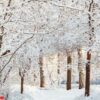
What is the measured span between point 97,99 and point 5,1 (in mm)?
16970

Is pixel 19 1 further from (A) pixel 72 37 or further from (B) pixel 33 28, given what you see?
(A) pixel 72 37

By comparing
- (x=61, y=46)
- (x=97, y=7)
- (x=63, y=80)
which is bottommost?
(x=63, y=80)

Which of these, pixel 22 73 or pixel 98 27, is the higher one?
pixel 98 27

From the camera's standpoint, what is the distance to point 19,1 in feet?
29.6

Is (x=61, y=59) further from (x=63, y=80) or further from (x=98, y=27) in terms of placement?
(x=98, y=27)

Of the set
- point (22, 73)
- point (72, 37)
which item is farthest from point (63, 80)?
point (72, 37)

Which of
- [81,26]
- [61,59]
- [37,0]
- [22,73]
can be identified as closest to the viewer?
[37,0]

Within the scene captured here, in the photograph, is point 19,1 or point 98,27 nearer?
point 19,1

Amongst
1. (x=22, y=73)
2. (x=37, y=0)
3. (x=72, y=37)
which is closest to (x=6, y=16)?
(x=37, y=0)

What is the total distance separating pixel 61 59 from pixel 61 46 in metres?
12.3

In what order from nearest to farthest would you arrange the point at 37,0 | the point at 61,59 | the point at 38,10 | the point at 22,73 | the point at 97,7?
1. the point at 37,0
2. the point at 38,10
3. the point at 97,7
4. the point at 22,73
5. the point at 61,59

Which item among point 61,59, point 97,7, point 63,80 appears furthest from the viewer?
point 63,80

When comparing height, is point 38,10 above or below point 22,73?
above

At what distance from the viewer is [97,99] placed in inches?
993
